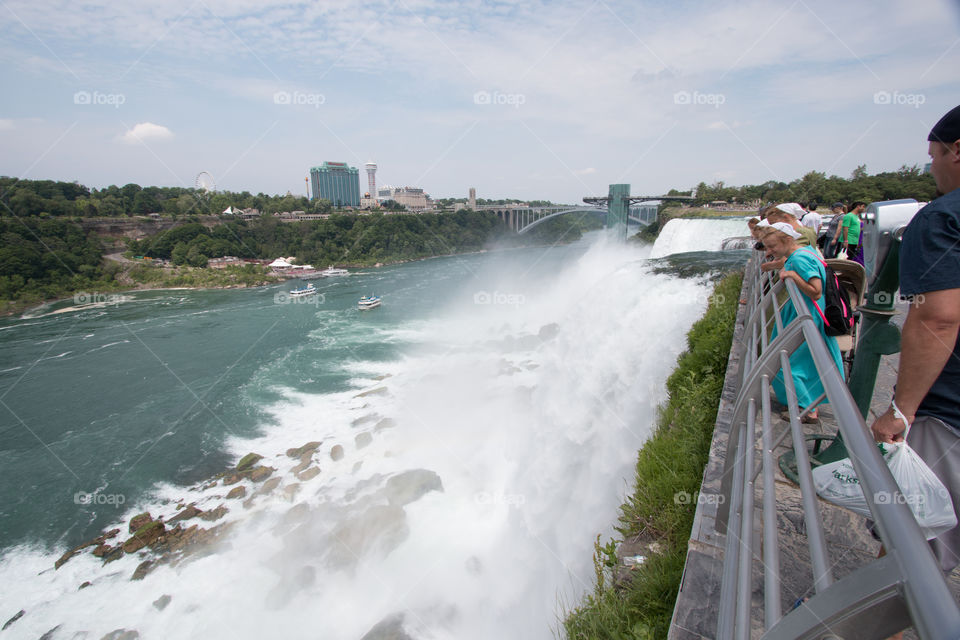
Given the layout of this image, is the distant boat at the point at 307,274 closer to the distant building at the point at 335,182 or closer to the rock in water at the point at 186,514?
the rock in water at the point at 186,514

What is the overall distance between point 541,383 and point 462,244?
5147cm

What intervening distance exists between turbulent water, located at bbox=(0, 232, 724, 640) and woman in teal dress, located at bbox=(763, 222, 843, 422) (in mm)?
2186

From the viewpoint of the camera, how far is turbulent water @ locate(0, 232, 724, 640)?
233 inches

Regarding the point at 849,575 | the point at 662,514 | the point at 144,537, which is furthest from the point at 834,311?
the point at 144,537

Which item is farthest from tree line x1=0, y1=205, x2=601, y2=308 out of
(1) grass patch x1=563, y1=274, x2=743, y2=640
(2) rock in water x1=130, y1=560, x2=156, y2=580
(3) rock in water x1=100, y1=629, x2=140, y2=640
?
(1) grass patch x1=563, y1=274, x2=743, y2=640

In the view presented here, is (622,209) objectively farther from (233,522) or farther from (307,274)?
(233,522)

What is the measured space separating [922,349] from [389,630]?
6.50 m

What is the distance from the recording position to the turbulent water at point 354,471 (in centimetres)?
592

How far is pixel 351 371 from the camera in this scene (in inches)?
657

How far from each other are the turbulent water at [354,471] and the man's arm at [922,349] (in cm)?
216

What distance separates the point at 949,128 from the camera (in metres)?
1.36

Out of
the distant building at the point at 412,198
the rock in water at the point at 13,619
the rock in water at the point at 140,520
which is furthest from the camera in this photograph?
the distant building at the point at 412,198

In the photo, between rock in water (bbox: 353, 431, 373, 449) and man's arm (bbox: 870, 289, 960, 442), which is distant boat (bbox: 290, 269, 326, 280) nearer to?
rock in water (bbox: 353, 431, 373, 449)

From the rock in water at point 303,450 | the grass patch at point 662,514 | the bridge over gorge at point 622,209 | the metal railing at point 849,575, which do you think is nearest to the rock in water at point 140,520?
the rock in water at point 303,450
